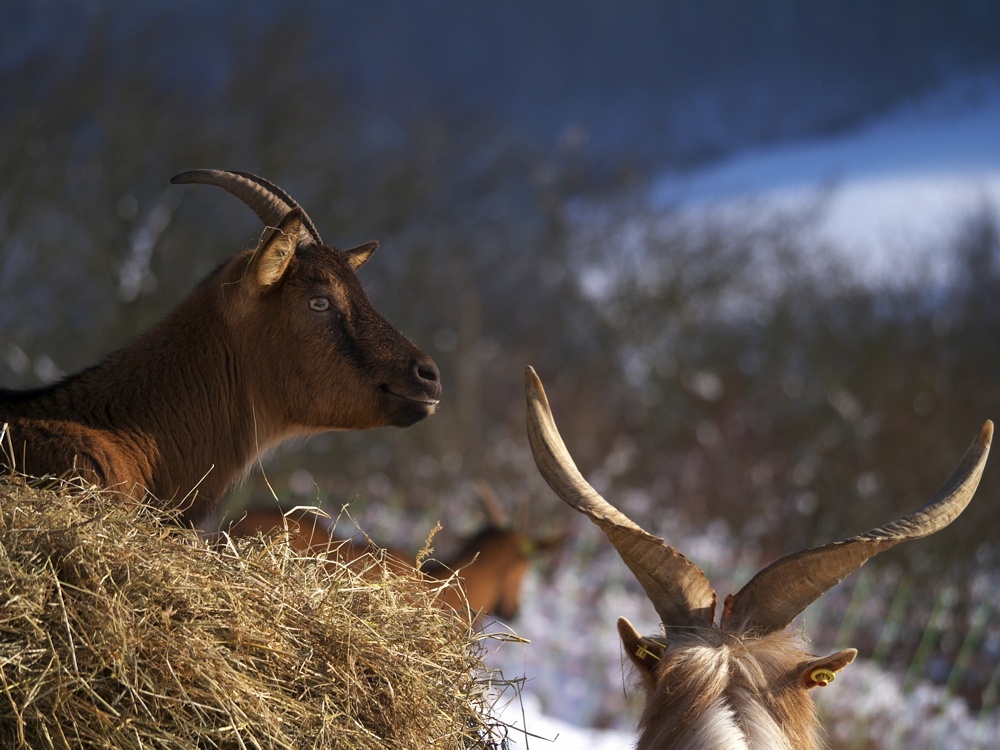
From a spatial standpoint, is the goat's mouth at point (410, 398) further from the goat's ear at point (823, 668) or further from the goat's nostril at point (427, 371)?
the goat's ear at point (823, 668)

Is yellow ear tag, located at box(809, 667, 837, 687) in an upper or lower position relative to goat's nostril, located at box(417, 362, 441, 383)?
lower

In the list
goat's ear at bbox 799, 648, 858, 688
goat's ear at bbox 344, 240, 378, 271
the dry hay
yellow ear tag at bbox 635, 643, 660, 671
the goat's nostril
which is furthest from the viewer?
goat's ear at bbox 344, 240, 378, 271

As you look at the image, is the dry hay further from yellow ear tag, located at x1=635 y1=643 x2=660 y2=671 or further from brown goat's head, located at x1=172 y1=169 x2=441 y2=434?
brown goat's head, located at x1=172 y1=169 x2=441 y2=434

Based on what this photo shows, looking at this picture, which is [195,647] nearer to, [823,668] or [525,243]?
[823,668]

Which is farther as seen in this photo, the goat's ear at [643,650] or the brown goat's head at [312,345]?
the brown goat's head at [312,345]

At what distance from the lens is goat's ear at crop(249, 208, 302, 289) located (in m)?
4.30

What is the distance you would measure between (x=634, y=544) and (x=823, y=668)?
66 centimetres

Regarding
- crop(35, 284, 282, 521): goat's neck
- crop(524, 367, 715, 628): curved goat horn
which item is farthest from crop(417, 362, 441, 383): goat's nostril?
crop(524, 367, 715, 628): curved goat horn

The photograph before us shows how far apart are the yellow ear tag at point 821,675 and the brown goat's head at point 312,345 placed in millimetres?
1920

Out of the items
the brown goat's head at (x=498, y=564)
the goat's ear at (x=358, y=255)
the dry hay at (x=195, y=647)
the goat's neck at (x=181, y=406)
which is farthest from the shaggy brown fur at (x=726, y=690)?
the brown goat's head at (x=498, y=564)

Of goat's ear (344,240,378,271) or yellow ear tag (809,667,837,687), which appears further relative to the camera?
goat's ear (344,240,378,271)

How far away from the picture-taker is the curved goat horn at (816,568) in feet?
11.4

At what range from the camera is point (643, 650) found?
3.48 metres

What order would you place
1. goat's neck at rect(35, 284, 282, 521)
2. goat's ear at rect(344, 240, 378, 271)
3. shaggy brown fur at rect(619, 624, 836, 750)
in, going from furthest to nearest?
1. goat's ear at rect(344, 240, 378, 271)
2. goat's neck at rect(35, 284, 282, 521)
3. shaggy brown fur at rect(619, 624, 836, 750)
